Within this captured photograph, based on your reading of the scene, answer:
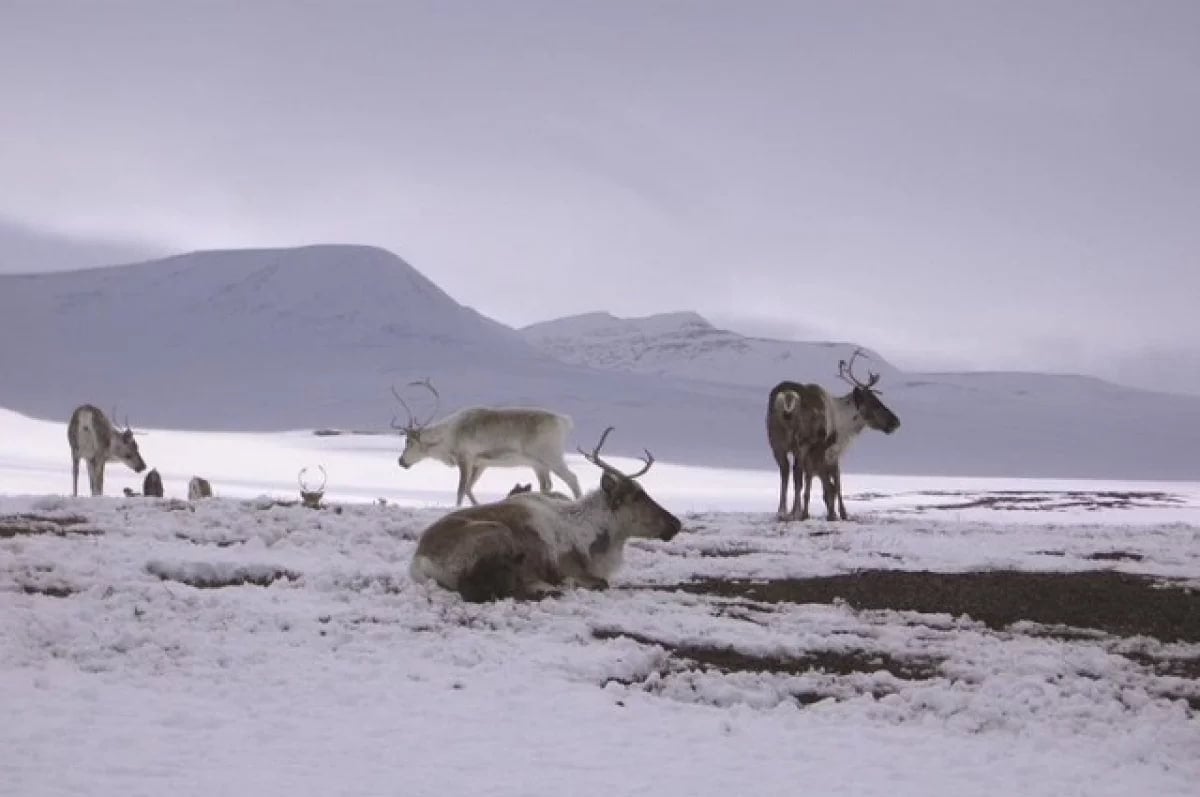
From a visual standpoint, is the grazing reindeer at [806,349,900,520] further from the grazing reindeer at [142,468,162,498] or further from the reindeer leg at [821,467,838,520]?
the grazing reindeer at [142,468,162,498]

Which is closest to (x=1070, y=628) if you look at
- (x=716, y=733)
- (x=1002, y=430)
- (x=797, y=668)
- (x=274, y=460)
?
(x=797, y=668)

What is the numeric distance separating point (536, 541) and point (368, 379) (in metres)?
76.1

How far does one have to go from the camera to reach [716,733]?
19.7ft

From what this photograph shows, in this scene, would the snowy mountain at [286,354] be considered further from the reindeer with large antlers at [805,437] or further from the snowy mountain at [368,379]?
the reindeer with large antlers at [805,437]

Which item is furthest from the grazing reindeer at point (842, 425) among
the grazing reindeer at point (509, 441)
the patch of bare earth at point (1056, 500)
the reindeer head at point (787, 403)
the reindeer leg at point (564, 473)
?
the patch of bare earth at point (1056, 500)

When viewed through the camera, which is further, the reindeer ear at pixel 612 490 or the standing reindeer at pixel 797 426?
the standing reindeer at pixel 797 426

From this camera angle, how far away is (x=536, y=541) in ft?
32.5

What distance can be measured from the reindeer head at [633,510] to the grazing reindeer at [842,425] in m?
8.82

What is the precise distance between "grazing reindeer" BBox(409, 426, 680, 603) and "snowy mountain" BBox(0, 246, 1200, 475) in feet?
152

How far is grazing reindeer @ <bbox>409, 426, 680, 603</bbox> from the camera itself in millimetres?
9312

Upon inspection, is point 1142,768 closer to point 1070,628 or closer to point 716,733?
Result: point 716,733

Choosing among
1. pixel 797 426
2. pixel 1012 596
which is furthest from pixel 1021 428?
pixel 1012 596

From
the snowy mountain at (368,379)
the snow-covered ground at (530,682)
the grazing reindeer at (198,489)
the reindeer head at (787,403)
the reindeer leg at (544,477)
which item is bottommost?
the snow-covered ground at (530,682)

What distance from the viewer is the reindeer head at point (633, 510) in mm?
10703
